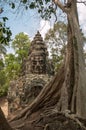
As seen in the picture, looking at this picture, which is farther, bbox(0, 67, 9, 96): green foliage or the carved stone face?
bbox(0, 67, 9, 96): green foliage

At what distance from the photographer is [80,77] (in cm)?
661

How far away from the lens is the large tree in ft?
21.0

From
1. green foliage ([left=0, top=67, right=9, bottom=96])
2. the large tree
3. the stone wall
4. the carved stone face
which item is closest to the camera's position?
the large tree

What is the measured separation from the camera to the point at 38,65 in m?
17.5

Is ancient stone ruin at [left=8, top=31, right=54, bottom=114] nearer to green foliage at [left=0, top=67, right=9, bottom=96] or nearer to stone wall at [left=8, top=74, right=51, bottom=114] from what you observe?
stone wall at [left=8, top=74, right=51, bottom=114]

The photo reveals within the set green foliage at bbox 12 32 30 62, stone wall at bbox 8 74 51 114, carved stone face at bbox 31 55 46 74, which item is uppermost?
green foliage at bbox 12 32 30 62

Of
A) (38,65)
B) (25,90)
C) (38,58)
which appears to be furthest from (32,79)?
(38,58)

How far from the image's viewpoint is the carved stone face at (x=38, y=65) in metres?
17.4

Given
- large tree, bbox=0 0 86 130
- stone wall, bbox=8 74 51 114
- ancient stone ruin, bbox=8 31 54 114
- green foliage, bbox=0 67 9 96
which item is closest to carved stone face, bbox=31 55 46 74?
ancient stone ruin, bbox=8 31 54 114

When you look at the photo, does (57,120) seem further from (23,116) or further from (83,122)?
(23,116)

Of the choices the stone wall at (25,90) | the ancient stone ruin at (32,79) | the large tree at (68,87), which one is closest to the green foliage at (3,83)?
the ancient stone ruin at (32,79)

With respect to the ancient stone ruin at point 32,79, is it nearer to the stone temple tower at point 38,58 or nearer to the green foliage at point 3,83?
the stone temple tower at point 38,58

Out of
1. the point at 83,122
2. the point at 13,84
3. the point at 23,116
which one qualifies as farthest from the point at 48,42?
the point at 83,122

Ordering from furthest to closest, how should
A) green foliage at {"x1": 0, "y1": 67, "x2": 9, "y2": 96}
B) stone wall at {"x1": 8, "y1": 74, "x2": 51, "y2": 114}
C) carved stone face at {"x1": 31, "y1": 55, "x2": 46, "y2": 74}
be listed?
1. green foliage at {"x1": 0, "y1": 67, "x2": 9, "y2": 96}
2. carved stone face at {"x1": 31, "y1": 55, "x2": 46, "y2": 74}
3. stone wall at {"x1": 8, "y1": 74, "x2": 51, "y2": 114}
